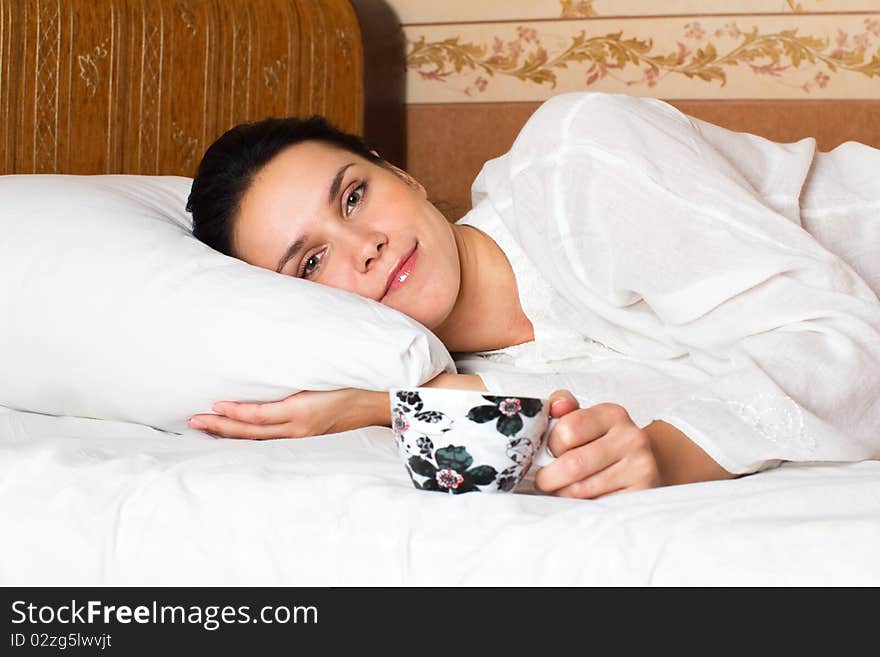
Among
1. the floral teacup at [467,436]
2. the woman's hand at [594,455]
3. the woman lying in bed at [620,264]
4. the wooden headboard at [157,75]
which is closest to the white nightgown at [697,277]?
the woman lying in bed at [620,264]

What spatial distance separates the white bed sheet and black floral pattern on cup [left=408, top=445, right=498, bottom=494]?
0.05ft

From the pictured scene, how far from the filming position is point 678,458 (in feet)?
3.13

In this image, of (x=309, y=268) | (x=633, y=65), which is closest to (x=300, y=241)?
(x=309, y=268)

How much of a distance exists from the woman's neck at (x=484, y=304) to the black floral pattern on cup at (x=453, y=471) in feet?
1.83

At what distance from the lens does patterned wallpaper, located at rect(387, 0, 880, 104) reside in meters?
2.21

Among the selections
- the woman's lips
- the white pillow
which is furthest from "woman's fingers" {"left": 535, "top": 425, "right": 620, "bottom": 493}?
the woman's lips

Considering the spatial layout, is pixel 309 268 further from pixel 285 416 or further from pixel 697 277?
pixel 697 277

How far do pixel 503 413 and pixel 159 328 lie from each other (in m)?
0.51

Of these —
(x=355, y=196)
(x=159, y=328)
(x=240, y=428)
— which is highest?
(x=355, y=196)

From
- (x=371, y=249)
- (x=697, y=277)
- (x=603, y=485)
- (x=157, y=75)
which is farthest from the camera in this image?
(x=157, y=75)

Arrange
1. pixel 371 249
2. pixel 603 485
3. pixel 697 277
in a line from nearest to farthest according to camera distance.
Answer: pixel 603 485, pixel 697 277, pixel 371 249

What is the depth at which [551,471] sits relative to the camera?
0.87 metres

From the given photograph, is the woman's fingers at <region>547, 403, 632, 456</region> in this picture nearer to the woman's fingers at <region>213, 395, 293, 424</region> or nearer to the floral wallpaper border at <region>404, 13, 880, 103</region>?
the woman's fingers at <region>213, 395, 293, 424</region>

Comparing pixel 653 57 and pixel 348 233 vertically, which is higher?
pixel 653 57
